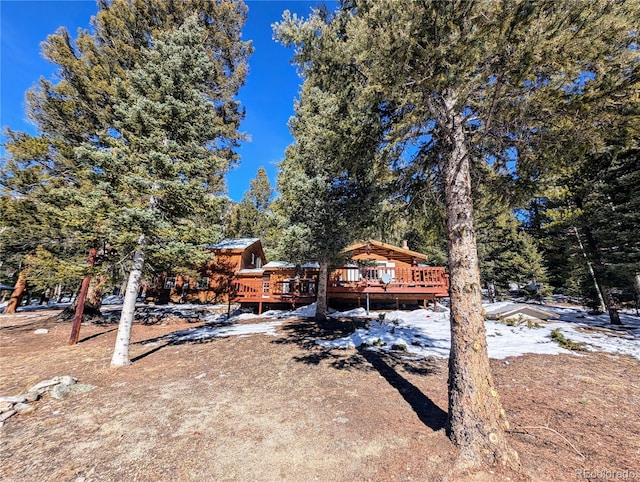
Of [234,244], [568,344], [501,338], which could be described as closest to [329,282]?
[501,338]

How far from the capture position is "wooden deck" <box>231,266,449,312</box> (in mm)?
13828

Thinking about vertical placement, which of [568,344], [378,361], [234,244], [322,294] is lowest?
[378,361]

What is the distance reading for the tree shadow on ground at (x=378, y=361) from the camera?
4113 mm

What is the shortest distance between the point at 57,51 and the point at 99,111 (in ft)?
9.88

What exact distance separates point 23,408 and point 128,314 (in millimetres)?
2581

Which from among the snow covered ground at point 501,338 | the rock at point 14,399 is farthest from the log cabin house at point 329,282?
the rock at point 14,399

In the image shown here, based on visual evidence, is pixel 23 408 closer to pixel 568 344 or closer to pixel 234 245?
pixel 568 344

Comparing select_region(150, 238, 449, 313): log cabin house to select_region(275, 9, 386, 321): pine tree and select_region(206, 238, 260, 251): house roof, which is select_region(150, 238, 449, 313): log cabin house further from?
select_region(275, 9, 386, 321): pine tree

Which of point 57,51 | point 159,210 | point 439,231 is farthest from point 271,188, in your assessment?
point 439,231

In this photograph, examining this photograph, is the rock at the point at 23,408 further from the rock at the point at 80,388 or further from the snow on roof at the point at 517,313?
the snow on roof at the point at 517,313

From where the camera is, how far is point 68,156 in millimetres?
10688

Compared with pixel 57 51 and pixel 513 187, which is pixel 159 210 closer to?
pixel 513 187

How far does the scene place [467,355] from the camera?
3232 millimetres

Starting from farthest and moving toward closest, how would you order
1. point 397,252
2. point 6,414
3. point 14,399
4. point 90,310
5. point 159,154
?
point 397,252 → point 90,310 → point 159,154 → point 14,399 → point 6,414
